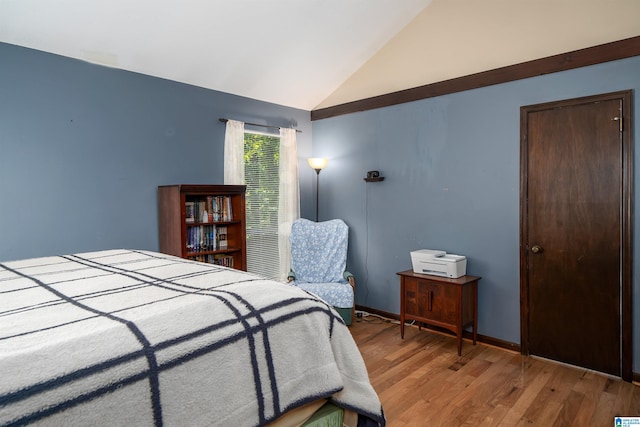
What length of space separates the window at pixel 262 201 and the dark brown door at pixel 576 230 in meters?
2.53

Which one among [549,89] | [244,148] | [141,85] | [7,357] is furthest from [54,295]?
[549,89]

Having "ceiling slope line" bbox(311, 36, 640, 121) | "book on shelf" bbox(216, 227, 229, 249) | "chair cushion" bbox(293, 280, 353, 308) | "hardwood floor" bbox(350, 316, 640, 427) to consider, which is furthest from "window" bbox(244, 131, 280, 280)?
"hardwood floor" bbox(350, 316, 640, 427)

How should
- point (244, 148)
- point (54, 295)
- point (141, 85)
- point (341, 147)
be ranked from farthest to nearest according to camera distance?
point (341, 147), point (244, 148), point (141, 85), point (54, 295)

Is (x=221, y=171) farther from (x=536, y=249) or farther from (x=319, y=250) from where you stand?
(x=536, y=249)

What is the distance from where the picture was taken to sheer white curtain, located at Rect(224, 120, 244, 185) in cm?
399

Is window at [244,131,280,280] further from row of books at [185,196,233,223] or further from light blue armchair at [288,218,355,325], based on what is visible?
row of books at [185,196,233,223]

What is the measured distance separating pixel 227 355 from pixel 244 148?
3.42m

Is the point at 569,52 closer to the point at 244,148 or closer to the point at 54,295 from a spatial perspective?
the point at 244,148

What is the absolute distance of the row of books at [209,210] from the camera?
3.54m

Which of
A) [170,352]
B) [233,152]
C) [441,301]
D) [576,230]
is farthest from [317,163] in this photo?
[170,352]

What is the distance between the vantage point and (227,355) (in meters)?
1.02

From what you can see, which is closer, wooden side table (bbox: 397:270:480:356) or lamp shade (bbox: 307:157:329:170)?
wooden side table (bbox: 397:270:480:356)

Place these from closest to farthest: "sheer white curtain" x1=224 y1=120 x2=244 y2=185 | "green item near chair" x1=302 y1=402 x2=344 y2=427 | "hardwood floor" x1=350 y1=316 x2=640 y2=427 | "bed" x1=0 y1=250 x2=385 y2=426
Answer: "bed" x1=0 y1=250 x2=385 y2=426, "green item near chair" x1=302 y1=402 x2=344 y2=427, "hardwood floor" x1=350 y1=316 x2=640 y2=427, "sheer white curtain" x1=224 y1=120 x2=244 y2=185

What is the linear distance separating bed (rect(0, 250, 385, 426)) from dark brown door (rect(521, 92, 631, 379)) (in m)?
2.41
